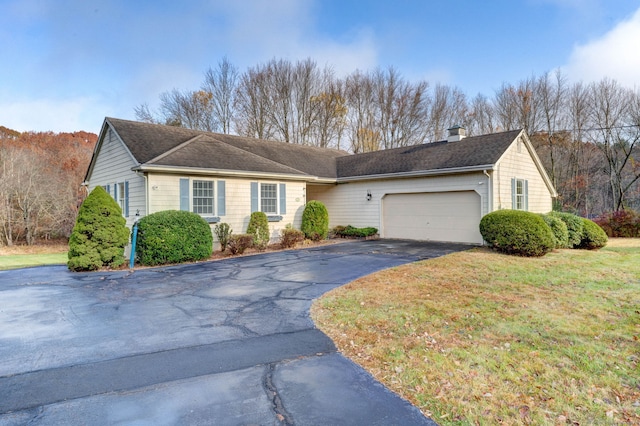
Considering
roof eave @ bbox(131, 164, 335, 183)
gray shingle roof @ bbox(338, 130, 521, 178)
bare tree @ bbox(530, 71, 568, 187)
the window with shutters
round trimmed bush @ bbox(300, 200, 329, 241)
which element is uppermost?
bare tree @ bbox(530, 71, 568, 187)

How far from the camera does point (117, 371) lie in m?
3.43

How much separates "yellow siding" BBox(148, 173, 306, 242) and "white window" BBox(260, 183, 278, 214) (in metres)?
0.25

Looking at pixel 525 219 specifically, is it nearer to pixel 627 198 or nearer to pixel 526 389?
pixel 526 389

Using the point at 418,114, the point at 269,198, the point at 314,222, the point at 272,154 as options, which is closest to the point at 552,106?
the point at 418,114

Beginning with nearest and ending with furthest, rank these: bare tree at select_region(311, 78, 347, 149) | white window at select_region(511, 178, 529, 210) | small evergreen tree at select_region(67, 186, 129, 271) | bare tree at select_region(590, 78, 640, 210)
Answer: small evergreen tree at select_region(67, 186, 129, 271) → white window at select_region(511, 178, 529, 210) → bare tree at select_region(590, 78, 640, 210) → bare tree at select_region(311, 78, 347, 149)

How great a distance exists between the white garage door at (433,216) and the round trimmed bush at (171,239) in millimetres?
8650

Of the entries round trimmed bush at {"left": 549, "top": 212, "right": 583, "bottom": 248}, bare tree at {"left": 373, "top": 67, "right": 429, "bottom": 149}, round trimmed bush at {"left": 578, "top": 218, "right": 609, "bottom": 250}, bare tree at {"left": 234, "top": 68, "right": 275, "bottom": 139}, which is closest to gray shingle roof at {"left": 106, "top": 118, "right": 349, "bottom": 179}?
bare tree at {"left": 234, "top": 68, "right": 275, "bottom": 139}

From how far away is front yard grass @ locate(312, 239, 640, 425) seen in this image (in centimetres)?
285

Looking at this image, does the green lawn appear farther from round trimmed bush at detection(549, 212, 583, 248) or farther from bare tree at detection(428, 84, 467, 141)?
bare tree at detection(428, 84, 467, 141)

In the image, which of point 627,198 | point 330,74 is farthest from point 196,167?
point 627,198

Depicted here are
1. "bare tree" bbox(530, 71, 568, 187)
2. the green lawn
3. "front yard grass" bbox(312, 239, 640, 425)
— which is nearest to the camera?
"front yard grass" bbox(312, 239, 640, 425)

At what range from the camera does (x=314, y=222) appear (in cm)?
1483

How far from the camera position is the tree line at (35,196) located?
1828cm

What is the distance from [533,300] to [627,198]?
26.6 meters
